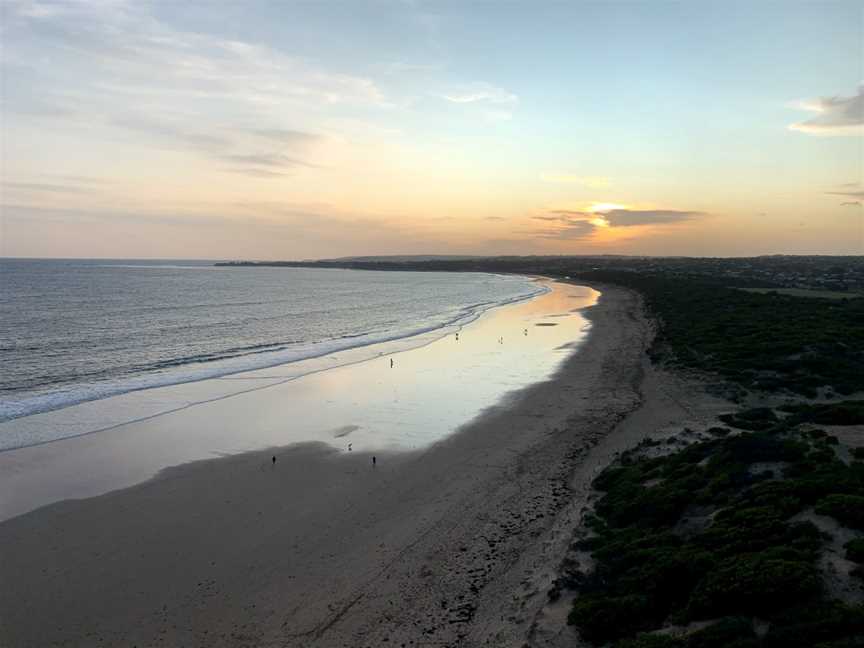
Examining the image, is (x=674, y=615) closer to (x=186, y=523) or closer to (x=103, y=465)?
(x=186, y=523)

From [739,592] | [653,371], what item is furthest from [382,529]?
[653,371]

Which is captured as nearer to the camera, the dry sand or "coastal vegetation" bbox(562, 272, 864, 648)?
"coastal vegetation" bbox(562, 272, 864, 648)

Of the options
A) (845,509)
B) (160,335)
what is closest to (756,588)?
(845,509)

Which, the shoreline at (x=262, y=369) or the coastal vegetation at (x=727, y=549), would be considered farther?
the shoreline at (x=262, y=369)

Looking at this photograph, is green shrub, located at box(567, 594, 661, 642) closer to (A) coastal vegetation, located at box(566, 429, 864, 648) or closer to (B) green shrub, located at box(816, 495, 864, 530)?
(A) coastal vegetation, located at box(566, 429, 864, 648)

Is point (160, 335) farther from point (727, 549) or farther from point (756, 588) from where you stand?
point (756, 588)

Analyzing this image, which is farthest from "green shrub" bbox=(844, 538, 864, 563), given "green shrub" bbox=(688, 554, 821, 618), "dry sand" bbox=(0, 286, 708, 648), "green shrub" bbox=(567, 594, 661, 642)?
"dry sand" bbox=(0, 286, 708, 648)

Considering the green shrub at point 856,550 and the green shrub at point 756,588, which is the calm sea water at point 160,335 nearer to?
the green shrub at point 756,588

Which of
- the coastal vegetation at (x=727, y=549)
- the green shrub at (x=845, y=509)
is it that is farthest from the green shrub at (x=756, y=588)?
the green shrub at (x=845, y=509)

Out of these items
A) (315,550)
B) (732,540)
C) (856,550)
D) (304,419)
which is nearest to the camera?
(856,550)
